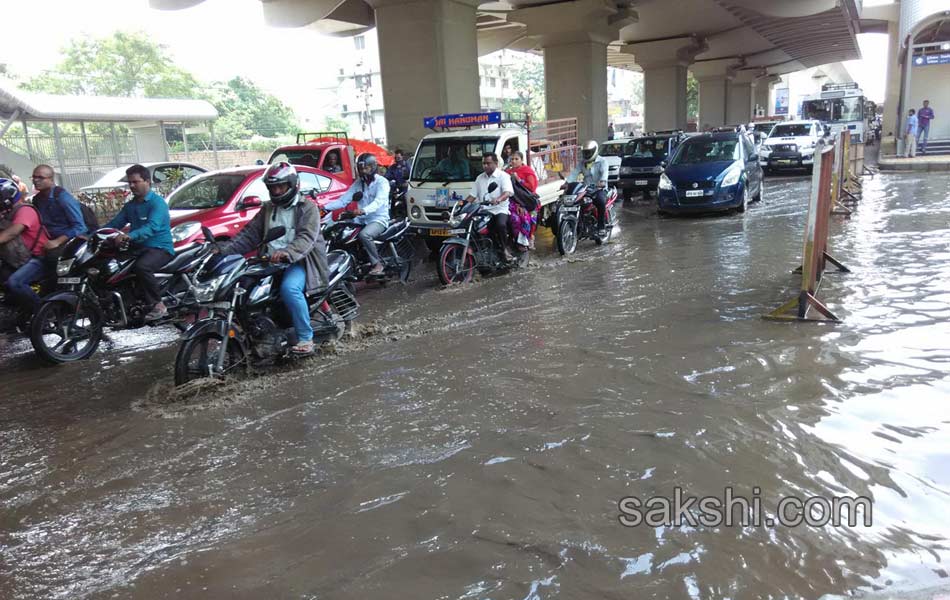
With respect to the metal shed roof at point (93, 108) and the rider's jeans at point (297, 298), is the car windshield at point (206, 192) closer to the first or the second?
the rider's jeans at point (297, 298)

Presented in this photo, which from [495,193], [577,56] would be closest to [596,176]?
[495,193]

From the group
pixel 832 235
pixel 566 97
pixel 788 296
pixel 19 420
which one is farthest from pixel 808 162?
pixel 19 420

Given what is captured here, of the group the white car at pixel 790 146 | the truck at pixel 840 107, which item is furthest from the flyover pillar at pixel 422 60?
the truck at pixel 840 107

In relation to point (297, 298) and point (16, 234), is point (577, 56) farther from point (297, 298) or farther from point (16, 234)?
point (297, 298)

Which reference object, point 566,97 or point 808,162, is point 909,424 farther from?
point 566,97

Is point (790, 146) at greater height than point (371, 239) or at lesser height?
greater

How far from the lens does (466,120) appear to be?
12094 mm

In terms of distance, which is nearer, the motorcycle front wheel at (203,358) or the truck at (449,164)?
the motorcycle front wheel at (203,358)

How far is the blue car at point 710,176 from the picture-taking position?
1381cm

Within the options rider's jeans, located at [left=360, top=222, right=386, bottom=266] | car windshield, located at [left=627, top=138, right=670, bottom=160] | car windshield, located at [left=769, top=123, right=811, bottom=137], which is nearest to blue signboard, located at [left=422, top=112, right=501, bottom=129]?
rider's jeans, located at [left=360, top=222, right=386, bottom=266]

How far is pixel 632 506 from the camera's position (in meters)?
3.44

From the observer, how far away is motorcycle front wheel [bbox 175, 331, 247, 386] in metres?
5.25

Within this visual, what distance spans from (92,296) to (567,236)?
22.4ft

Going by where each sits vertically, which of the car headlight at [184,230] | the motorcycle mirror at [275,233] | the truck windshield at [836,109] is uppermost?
the truck windshield at [836,109]
